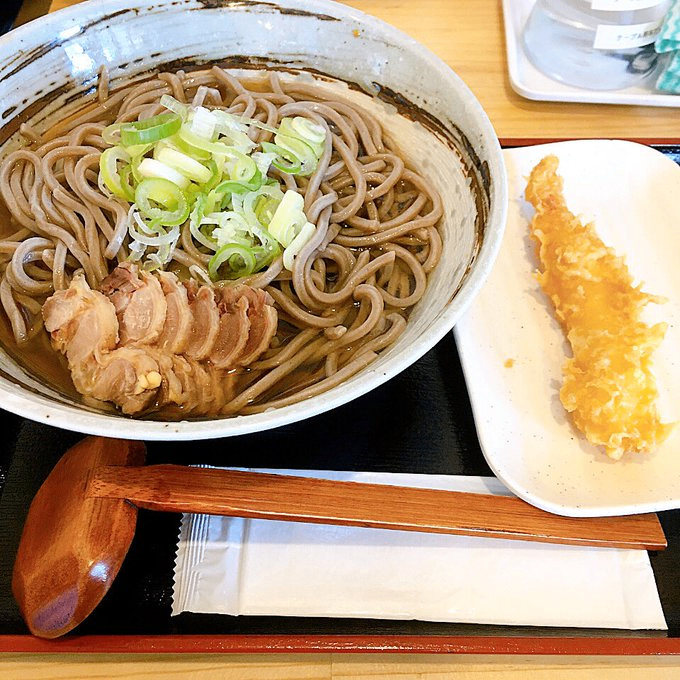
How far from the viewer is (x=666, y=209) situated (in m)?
1.91

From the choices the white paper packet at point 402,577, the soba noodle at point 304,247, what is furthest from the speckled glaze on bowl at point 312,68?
the white paper packet at point 402,577

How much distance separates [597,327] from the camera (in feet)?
5.18

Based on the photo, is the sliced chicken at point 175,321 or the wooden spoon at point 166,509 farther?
the sliced chicken at point 175,321

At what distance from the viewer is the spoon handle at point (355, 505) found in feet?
3.95

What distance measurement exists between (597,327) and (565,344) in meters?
0.12

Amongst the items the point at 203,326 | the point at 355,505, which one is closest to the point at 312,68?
the point at 203,326

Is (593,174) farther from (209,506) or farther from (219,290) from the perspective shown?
(209,506)

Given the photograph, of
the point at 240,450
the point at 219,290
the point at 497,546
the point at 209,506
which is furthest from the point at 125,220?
the point at 497,546

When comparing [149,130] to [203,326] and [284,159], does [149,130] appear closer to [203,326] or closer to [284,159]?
[284,159]

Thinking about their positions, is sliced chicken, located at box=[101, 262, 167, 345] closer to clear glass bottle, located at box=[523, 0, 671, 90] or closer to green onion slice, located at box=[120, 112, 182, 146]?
green onion slice, located at box=[120, 112, 182, 146]

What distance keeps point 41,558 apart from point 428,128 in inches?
53.8

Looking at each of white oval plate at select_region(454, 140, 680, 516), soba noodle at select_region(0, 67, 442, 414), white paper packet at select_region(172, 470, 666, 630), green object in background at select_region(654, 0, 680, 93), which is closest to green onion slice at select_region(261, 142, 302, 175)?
soba noodle at select_region(0, 67, 442, 414)

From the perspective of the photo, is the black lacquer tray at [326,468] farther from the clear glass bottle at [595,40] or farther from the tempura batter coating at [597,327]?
the clear glass bottle at [595,40]

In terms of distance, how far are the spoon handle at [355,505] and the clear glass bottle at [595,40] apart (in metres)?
1.66
